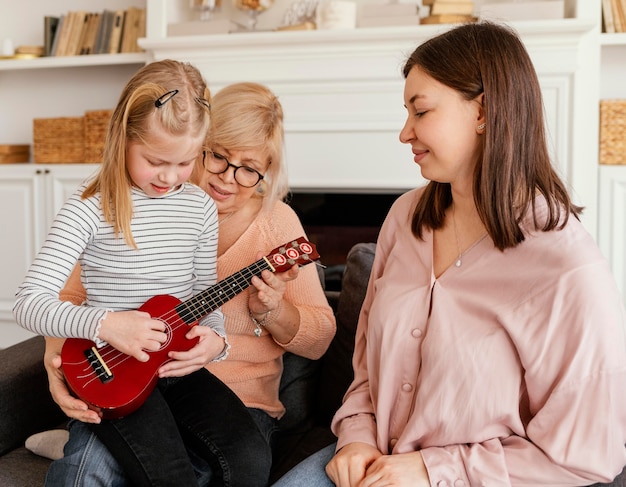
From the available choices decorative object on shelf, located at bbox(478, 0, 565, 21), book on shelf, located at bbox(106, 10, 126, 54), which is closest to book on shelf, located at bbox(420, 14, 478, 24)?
decorative object on shelf, located at bbox(478, 0, 565, 21)

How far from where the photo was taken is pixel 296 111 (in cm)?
340

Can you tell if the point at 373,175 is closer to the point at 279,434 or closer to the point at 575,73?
the point at 575,73

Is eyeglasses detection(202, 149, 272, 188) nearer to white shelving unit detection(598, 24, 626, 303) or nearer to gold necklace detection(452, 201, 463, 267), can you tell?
gold necklace detection(452, 201, 463, 267)

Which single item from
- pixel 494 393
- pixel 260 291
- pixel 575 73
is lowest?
pixel 494 393

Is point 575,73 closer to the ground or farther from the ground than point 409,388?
farther from the ground

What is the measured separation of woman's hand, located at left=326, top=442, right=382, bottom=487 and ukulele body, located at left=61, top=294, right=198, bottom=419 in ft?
1.20

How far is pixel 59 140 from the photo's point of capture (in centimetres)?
380

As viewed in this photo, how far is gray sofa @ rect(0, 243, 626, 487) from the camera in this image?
181cm

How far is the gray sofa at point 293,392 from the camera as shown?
181 cm

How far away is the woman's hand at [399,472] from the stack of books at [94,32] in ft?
9.44

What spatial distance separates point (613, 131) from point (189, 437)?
2.30 metres

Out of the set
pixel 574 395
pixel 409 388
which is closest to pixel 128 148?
pixel 409 388

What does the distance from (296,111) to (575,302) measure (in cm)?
231

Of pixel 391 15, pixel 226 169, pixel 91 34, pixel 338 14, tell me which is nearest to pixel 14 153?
pixel 91 34
